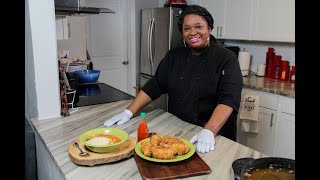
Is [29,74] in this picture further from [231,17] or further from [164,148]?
[231,17]

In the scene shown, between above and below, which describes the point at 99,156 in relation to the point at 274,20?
below

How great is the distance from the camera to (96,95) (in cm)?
226

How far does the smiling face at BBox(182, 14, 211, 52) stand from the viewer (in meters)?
1.66

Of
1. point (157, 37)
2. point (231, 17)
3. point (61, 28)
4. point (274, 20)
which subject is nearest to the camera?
point (61, 28)

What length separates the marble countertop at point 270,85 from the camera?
7.88ft

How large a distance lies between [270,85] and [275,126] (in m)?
0.42

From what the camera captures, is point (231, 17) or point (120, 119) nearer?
point (120, 119)

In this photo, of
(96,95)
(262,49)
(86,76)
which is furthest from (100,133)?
(262,49)
